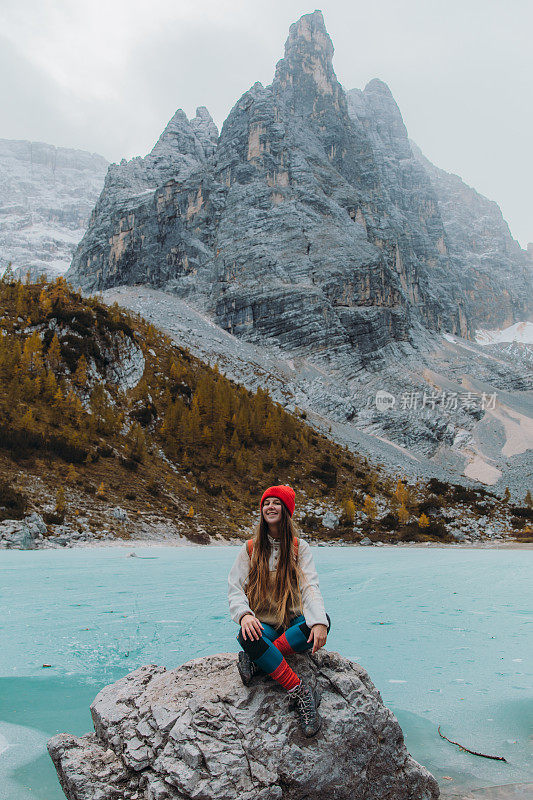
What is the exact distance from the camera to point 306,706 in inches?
140

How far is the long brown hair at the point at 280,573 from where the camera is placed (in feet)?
13.7

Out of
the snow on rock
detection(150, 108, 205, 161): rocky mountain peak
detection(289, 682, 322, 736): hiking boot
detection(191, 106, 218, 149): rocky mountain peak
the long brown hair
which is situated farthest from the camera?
the snow on rock

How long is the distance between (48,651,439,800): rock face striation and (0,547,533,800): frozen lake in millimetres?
550

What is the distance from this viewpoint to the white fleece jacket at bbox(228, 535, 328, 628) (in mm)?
3955

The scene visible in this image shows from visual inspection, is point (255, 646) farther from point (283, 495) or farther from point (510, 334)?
point (510, 334)

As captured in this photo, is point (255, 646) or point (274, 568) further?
point (274, 568)

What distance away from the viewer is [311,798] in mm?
3320

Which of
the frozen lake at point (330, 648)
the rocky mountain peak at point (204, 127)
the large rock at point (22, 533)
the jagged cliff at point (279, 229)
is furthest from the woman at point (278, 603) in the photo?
the rocky mountain peak at point (204, 127)

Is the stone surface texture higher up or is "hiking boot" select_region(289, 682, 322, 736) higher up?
the stone surface texture

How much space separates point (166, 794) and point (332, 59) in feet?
590

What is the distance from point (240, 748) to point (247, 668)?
51 cm

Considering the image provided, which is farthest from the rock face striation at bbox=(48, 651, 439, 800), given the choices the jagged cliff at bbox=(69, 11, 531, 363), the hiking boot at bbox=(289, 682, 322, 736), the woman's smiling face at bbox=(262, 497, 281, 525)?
the jagged cliff at bbox=(69, 11, 531, 363)

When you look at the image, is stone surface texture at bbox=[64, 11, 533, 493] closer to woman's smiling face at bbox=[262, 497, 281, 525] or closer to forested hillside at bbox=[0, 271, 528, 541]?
forested hillside at bbox=[0, 271, 528, 541]

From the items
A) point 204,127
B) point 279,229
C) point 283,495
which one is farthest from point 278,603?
point 204,127
